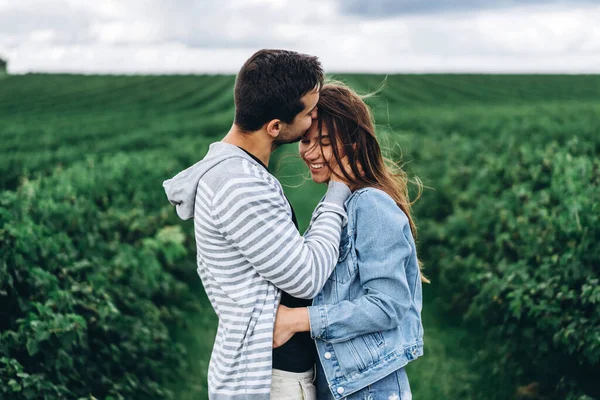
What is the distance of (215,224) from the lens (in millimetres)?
1926

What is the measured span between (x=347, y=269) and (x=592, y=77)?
70.5 m

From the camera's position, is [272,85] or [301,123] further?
[301,123]

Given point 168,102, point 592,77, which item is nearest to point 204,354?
point 168,102

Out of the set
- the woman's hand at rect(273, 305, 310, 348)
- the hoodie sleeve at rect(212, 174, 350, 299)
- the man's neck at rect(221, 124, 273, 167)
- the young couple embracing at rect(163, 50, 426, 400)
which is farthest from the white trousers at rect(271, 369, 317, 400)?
the man's neck at rect(221, 124, 273, 167)

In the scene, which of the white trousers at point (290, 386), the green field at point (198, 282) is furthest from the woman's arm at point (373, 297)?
the green field at point (198, 282)

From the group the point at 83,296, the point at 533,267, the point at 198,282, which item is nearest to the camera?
the point at 83,296

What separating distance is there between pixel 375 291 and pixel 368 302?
0.13 ft

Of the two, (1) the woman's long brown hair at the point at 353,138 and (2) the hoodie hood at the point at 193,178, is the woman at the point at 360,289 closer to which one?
(1) the woman's long brown hair at the point at 353,138

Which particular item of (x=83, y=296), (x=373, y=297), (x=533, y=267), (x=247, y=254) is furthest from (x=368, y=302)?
(x=533, y=267)

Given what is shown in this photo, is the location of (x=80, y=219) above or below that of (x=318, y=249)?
below

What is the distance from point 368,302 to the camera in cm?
199

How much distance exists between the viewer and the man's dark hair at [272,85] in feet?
6.40

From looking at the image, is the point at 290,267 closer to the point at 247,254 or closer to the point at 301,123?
the point at 247,254

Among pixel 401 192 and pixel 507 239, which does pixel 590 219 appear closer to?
pixel 507 239
